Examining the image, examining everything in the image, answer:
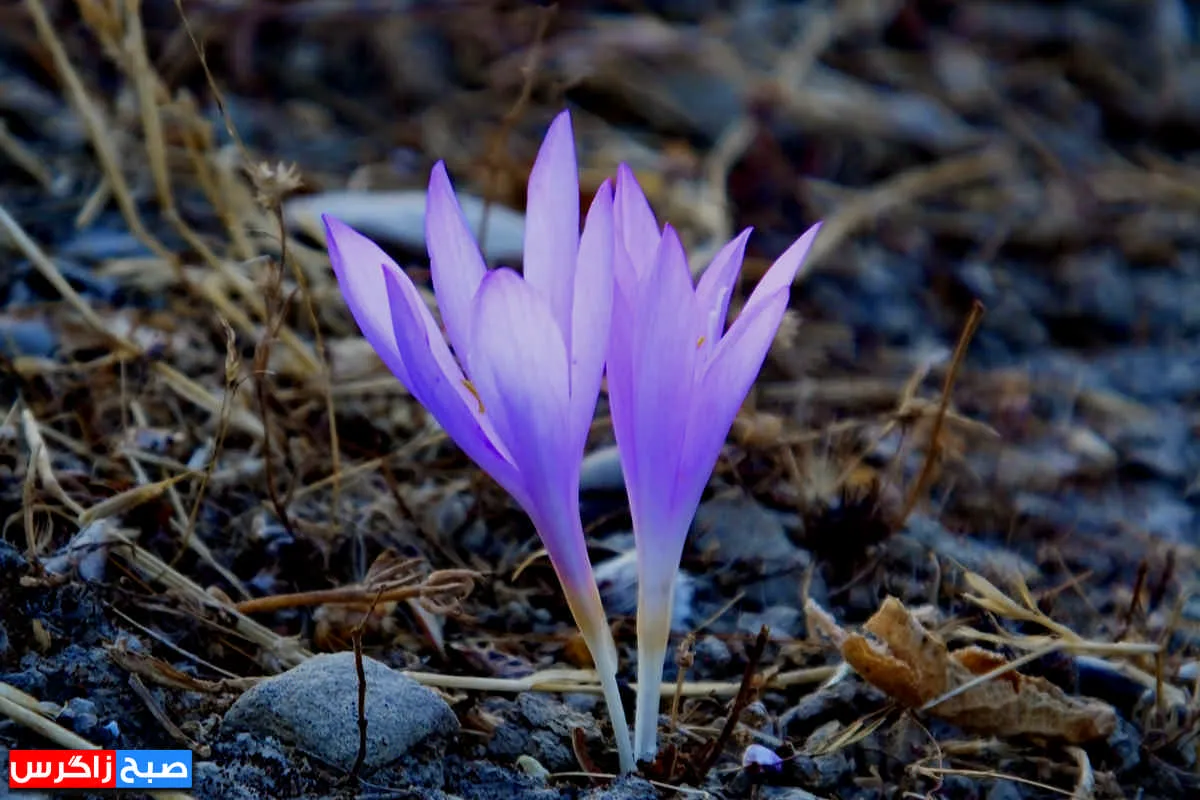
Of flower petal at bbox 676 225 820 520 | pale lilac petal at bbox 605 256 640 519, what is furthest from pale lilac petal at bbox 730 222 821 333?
pale lilac petal at bbox 605 256 640 519

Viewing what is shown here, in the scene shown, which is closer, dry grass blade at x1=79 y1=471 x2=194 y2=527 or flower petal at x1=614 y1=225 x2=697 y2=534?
flower petal at x1=614 y1=225 x2=697 y2=534

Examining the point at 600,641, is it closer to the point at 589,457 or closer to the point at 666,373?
the point at 666,373

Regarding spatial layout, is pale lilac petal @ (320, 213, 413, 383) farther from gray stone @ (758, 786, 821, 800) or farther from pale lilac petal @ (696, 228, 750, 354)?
gray stone @ (758, 786, 821, 800)

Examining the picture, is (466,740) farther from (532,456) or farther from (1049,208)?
(1049,208)

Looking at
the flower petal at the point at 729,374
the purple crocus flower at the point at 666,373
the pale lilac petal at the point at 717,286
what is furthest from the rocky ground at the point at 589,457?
the pale lilac petal at the point at 717,286

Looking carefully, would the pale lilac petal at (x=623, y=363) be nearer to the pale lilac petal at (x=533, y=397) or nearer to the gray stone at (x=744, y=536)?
the pale lilac petal at (x=533, y=397)

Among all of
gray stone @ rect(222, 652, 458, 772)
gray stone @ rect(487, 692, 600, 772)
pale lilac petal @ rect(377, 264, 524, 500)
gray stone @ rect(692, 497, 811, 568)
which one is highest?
pale lilac petal @ rect(377, 264, 524, 500)
